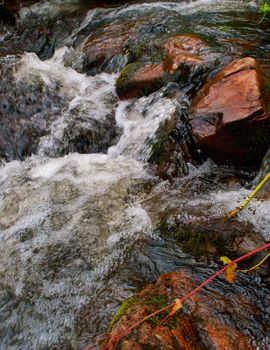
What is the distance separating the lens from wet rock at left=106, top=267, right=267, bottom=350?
204 centimetres

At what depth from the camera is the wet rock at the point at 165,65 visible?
496 cm

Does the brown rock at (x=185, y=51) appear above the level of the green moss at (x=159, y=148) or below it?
above

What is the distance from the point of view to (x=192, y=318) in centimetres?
227

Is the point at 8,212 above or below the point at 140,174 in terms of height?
above

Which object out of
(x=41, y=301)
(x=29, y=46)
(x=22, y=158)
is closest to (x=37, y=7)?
(x=29, y=46)

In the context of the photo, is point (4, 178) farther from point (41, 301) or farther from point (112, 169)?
point (41, 301)

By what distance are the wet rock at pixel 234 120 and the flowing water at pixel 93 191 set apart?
0.77 feet

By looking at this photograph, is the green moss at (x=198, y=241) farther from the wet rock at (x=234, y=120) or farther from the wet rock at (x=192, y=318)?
the wet rock at (x=234, y=120)

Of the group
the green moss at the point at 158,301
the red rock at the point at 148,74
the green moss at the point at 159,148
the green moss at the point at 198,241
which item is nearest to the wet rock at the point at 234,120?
the green moss at the point at 159,148

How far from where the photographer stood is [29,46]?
7.81 meters

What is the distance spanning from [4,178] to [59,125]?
1.15 metres

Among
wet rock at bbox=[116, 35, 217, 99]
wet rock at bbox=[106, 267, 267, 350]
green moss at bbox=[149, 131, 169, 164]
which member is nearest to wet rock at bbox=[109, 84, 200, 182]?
green moss at bbox=[149, 131, 169, 164]

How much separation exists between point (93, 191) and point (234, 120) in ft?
5.66

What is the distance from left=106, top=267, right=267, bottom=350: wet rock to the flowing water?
5 centimetres
